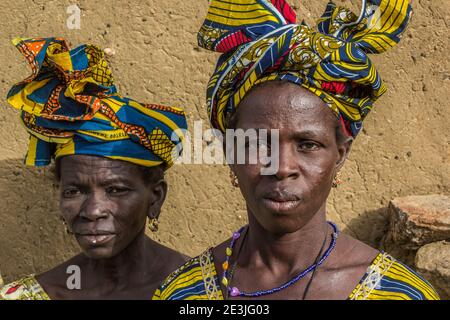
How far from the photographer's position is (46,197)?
4.79 metres

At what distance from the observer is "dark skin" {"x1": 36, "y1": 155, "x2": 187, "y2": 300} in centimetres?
355

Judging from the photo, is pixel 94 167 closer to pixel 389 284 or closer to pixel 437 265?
pixel 389 284

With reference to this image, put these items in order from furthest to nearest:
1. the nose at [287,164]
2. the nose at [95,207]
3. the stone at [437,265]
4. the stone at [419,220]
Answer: the stone at [419,220] < the stone at [437,265] < the nose at [95,207] < the nose at [287,164]

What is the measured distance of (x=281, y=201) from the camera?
2564 mm

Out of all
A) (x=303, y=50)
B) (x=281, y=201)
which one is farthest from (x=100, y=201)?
(x=303, y=50)

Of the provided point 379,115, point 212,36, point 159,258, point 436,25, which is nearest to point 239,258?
point 212,36

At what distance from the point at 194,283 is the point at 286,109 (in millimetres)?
752

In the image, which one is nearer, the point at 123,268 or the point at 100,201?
the point at 100,201

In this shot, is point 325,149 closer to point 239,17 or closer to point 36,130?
point 239,17

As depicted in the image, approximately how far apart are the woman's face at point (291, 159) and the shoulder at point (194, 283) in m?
0.35

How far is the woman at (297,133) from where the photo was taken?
102 inches

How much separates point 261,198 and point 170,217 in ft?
6.89

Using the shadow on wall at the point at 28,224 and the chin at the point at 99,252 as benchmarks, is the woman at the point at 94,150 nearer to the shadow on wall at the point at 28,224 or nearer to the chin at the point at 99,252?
the chin at the point at 99,252

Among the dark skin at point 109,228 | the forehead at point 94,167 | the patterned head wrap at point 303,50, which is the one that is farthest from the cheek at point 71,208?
the patterned head wrap at point 303,50
